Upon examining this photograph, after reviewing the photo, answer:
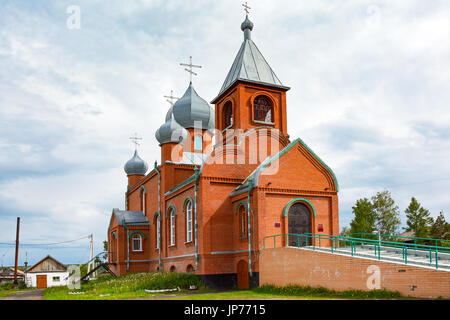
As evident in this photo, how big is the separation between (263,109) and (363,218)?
14.8 m

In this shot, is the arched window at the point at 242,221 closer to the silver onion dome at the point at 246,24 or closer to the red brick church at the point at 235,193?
the red brick church at the point at 235,193

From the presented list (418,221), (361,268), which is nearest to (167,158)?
(361,268)

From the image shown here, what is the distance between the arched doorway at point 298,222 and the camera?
20.1 metres

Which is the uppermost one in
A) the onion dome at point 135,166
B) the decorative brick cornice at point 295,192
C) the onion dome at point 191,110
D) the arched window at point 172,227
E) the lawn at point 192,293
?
the onion dome at point 191,110

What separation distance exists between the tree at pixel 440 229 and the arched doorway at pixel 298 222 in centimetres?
1610

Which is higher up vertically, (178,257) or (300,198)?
(300,198)

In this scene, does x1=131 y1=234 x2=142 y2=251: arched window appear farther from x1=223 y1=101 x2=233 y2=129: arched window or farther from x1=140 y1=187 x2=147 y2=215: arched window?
x1=223 y1=101 x2=233 y2=129: arched window

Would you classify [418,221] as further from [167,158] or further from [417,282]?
[417,282]

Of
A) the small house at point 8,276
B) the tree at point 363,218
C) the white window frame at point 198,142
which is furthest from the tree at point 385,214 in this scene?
the small house at point 8,276

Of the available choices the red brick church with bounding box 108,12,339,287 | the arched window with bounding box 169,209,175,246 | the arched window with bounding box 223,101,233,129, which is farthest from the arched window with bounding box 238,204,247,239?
the arched window with bounding box 223,101,233,129

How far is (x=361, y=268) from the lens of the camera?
13703 mm

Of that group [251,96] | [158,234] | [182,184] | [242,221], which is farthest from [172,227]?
[251,96]

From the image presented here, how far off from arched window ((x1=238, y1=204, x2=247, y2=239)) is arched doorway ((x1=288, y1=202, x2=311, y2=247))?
183 centimetres

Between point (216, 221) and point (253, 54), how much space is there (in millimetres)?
9249
